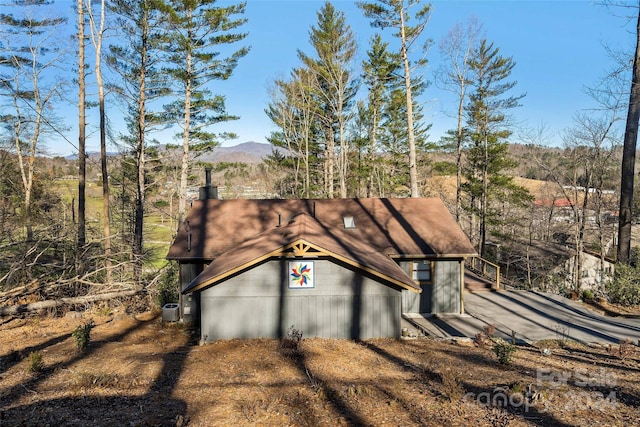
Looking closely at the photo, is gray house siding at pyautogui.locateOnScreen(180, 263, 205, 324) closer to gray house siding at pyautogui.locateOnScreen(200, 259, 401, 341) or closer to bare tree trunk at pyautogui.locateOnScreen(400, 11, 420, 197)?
gray house siding at pyautogui.locateOnScreen(200, 259, 401, 341)

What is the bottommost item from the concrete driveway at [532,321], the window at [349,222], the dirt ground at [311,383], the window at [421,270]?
the concrete driveway at [532,321]

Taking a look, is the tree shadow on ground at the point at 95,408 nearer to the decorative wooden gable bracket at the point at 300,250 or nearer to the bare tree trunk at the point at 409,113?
the decorative wooden gable bracket at the point at 300,250

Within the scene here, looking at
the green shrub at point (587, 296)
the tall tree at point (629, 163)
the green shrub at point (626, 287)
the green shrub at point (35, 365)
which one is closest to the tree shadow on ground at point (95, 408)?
the green shrub at point (35, 365)

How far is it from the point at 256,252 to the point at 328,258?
2161 millimetres

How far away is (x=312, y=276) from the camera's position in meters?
11.0

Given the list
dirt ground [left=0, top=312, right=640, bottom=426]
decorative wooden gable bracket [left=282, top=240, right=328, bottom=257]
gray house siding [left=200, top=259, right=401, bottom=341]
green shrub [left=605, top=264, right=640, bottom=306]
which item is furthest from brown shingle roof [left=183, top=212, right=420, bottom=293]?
green shrub [left=605, top=264, right=640, bottom=306]

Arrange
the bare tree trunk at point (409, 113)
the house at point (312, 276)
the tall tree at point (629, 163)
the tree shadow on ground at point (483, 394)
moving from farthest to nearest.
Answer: the bare tree trunk at point (409, 113) < the tall tree at point (629, 163) < the house at point (312, 276) < the tree shadow on ground at point (483, 394)

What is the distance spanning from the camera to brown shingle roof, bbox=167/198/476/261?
13.6 m

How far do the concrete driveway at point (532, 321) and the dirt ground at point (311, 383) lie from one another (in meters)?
1.28

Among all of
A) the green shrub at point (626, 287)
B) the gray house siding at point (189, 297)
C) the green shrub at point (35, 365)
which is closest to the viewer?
the green shrub at point (35, 365)

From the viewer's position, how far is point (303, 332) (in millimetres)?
10969

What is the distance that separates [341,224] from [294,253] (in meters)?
4.78

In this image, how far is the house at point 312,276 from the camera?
35.5 feet

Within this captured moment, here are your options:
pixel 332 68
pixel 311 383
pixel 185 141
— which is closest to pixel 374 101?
pixel 332 68
